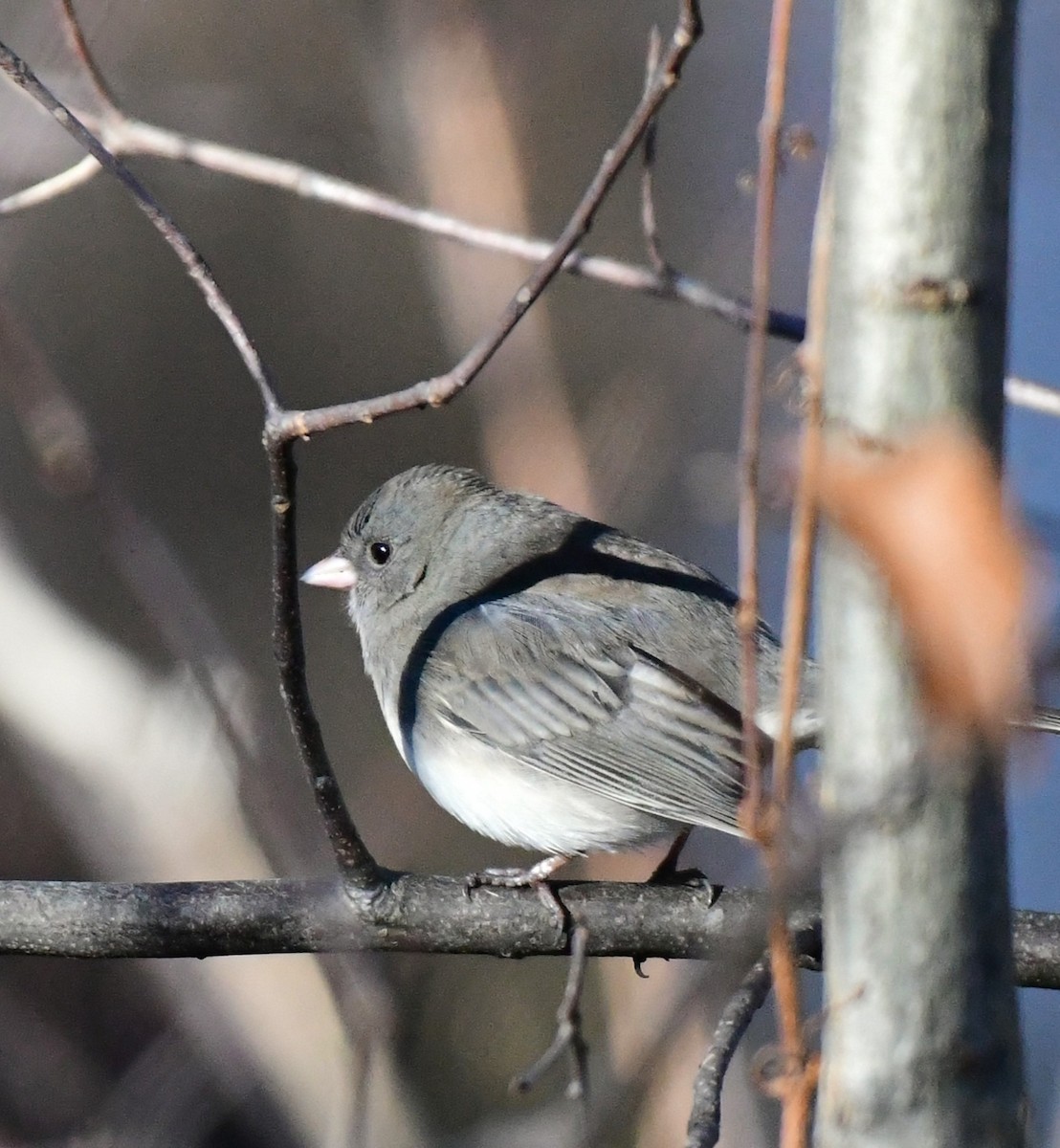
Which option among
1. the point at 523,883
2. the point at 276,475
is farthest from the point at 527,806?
the point at 276,475

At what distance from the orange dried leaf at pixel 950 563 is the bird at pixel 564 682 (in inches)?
67.0

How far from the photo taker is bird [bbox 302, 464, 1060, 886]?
2.68 m

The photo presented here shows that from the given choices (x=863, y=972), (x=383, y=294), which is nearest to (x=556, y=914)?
(x=863, y=972)

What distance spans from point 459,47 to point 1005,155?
3.38 metres

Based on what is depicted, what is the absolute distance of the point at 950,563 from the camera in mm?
654

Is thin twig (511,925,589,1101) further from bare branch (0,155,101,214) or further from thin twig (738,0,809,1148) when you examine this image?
bare branch (0,155,101,214)

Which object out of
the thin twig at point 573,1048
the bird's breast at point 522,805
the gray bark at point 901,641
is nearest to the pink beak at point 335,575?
the bird's breast at point 522,805

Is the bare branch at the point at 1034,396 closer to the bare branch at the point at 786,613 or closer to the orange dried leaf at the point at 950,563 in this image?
the bare branch at the point at 786,613

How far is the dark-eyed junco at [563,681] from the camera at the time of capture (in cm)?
269

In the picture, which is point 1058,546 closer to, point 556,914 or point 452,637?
point 556,914

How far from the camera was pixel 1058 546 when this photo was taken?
0.77 m

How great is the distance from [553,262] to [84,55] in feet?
4.08

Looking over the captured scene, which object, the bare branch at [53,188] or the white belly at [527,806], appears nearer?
the bare branch at [53,188]

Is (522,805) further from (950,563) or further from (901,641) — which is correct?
(950,563)
